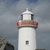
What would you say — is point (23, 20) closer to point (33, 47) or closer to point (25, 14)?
point (25, 14)

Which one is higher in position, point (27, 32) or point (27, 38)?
point (27, 32)

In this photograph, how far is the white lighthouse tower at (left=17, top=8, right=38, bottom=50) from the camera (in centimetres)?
2914

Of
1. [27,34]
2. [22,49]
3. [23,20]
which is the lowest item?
[22,49]

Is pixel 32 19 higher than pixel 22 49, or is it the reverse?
pixel 32 19

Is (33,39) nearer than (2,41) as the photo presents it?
No

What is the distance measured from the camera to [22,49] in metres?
29.2

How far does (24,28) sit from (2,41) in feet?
17.6

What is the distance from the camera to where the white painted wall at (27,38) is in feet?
95.5

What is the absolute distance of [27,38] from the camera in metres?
29.2

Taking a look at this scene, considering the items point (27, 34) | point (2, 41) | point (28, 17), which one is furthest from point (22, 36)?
point (2, 41)

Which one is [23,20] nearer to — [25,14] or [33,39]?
[25,14]

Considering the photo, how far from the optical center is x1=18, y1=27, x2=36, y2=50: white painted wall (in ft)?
95.5

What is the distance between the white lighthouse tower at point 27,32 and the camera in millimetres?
29141

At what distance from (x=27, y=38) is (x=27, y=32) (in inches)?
30.1
